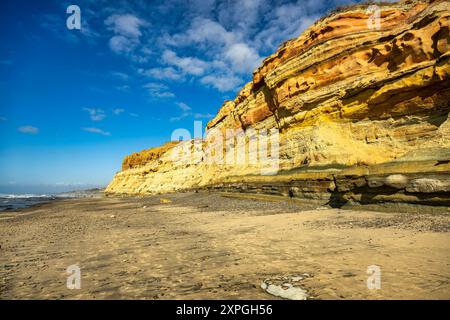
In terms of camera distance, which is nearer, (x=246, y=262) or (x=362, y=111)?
(x=246, y=262)

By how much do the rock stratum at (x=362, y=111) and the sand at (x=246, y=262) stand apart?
2822 millimetres

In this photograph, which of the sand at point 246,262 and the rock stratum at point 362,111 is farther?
the rock stratum at point 362,111

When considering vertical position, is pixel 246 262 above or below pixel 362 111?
below

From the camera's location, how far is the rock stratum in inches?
509

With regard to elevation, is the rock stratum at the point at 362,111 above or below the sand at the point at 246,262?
above

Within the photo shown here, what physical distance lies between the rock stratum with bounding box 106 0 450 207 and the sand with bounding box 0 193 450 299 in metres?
2.82

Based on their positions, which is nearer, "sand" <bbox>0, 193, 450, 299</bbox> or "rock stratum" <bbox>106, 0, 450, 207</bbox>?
"sand" <bbox>0, 193, 450, 299</bbox>

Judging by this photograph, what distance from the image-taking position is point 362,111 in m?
18.2

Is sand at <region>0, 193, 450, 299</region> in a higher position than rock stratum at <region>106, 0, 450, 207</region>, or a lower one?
lower

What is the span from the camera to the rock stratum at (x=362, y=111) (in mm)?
12934

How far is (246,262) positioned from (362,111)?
15.8m

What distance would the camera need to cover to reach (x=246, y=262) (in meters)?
Result: 6.30

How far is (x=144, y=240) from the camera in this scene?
9.45 metres

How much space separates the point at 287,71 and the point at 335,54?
16.1 feet
